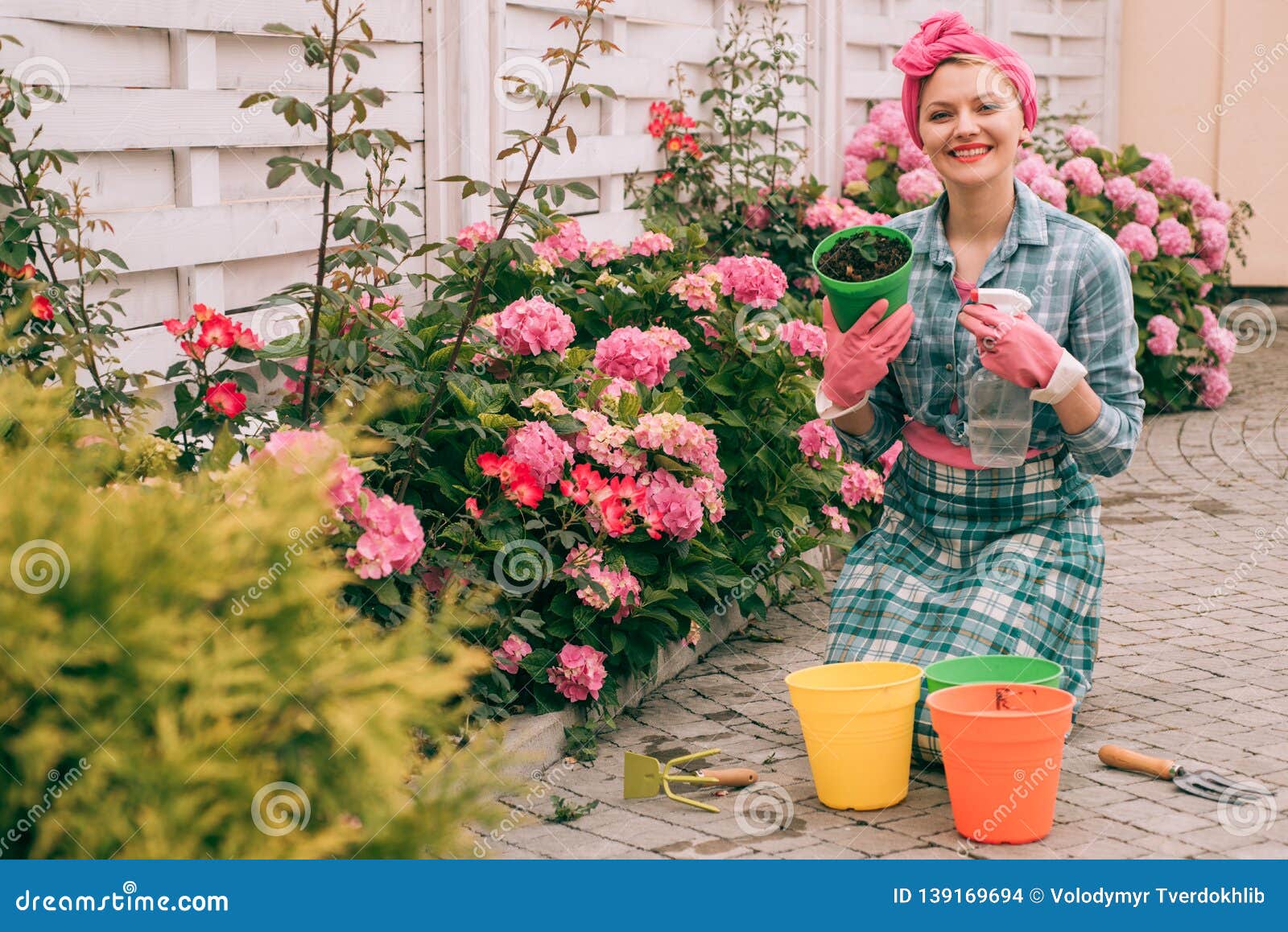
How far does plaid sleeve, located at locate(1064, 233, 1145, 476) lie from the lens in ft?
11.1

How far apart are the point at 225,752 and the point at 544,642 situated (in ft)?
7.10

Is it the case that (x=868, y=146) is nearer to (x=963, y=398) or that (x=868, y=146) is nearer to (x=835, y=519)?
(x=835, y=519)

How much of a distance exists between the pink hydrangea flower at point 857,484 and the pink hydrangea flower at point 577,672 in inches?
54.2

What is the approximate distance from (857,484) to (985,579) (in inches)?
48.3

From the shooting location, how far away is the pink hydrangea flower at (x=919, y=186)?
285 inches

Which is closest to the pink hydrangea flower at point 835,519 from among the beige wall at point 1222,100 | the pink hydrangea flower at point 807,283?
the pink hydrangea flower at point 807,283

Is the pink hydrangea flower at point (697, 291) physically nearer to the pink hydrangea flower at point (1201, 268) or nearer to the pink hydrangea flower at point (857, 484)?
the pink hydrangea flower at point (857, 484)

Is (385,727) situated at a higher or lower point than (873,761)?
higher

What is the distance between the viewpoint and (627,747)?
3.56m

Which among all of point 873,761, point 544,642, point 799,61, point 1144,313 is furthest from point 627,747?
point 1144,313

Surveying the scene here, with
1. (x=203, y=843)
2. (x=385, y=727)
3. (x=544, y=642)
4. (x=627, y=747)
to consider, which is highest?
(x=385, y=727)

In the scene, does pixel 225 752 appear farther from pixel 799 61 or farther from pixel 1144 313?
pixel 1144 313

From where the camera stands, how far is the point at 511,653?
11.3 feet

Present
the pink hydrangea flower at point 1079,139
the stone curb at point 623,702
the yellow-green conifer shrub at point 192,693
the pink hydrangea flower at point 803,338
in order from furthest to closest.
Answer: the pink hydrangea flower at point 1079,139 < the pink hydrangea flower at point 803,338 < the stone curb at point 623,702 < the yellow-green conifer shrub at point 192,693
